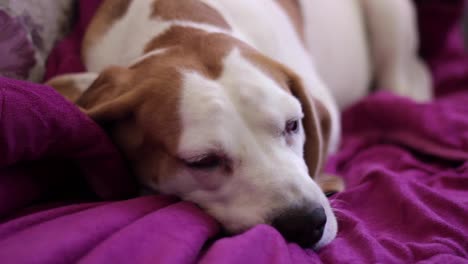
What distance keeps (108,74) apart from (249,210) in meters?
0.46

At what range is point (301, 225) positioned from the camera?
38.6 inches

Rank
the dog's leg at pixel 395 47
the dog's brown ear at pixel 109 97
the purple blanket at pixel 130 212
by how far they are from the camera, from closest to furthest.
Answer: the purple blanket at pixel 130 212
the dog's brown ear at pixel 109 97
the dog's leg at pixel 395 47

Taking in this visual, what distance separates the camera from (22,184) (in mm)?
1002

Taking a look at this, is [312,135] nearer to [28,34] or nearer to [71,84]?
[71,84]

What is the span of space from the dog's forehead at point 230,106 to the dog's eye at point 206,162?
0.10ft

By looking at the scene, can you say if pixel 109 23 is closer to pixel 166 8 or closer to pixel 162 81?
pixel 166 8

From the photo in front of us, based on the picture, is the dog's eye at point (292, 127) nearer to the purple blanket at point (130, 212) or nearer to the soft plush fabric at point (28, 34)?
the purple blanket at point (130, 212)

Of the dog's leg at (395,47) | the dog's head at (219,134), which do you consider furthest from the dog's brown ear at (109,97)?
the dog's leg at (395,47)

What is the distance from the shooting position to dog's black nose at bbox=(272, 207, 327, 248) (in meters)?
0.98

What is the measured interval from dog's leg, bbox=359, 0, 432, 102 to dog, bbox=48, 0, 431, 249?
3.08 feet

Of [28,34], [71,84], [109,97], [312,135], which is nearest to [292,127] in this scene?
[312,135]

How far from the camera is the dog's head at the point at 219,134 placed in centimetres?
101

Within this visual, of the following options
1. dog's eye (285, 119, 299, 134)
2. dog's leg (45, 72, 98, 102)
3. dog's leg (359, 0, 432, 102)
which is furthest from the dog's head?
A: dog's leg (359, 0, 432, 102)

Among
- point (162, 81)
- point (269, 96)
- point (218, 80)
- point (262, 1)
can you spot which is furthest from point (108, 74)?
point (262, 1)
